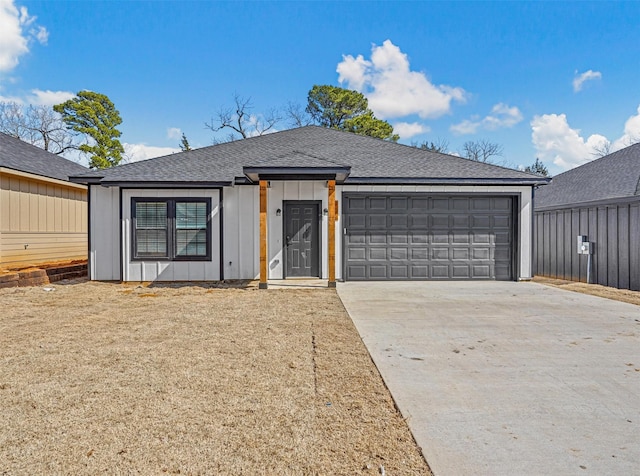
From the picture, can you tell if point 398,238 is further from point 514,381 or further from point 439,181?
point 514,381

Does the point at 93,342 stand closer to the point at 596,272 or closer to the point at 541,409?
the point at 541,409

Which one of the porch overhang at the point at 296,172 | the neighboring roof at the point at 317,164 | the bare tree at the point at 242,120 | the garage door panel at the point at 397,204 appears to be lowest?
the garage door panel at the point at 397,204

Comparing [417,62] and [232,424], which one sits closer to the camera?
[232,424]

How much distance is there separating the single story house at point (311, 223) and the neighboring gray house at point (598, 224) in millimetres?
1708

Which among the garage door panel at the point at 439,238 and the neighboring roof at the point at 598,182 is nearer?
the garage door panel at the point at 439,238

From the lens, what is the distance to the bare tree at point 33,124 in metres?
28.9

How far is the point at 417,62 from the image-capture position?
2358 centimetres

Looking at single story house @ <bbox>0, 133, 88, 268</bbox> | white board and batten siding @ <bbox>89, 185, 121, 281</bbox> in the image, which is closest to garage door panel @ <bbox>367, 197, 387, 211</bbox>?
white board and batten siding @ <bbox>89, 185, 121, 281</bbox>

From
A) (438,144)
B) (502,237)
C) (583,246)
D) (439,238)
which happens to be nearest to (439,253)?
(439,238)

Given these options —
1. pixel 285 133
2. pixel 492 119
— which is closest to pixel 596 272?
pixel 285 133

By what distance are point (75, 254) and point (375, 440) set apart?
45.8ft

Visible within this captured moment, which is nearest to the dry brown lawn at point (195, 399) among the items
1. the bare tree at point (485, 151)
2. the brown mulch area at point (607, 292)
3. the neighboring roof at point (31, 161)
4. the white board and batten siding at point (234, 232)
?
the white board and batten siding at point (234, 232)

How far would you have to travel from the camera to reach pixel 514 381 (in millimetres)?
3395

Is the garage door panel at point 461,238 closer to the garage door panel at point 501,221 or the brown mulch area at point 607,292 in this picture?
the garage door panel at point 501,221
